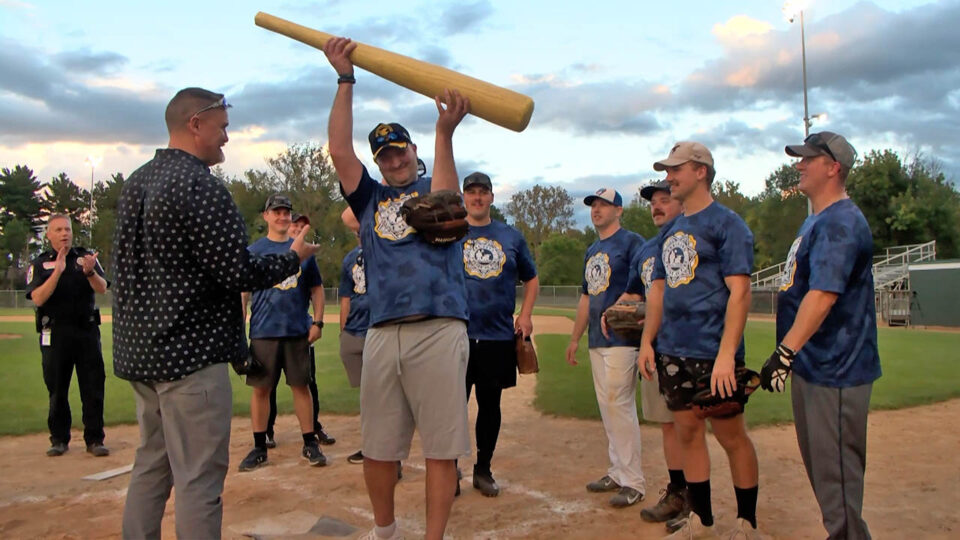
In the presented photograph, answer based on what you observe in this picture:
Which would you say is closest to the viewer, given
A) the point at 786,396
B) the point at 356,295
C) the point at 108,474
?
the point at 108,474

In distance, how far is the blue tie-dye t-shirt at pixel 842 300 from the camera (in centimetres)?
328

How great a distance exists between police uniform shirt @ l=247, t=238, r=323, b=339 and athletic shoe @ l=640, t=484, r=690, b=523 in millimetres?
3475

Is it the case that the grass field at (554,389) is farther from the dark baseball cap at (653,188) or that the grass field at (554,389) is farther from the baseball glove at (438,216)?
the baseball glove at (438,216)

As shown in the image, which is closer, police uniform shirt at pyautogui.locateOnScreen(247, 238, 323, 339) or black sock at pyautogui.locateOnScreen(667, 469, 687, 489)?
black sock at pyautogui.locateOnScreen(667, 469, 687, 489)

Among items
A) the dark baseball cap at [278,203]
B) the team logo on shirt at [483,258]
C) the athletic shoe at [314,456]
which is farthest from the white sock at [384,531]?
the dark baseball cap at [278,203]

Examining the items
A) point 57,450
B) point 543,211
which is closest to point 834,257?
point 57,450

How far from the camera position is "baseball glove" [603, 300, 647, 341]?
4766mm

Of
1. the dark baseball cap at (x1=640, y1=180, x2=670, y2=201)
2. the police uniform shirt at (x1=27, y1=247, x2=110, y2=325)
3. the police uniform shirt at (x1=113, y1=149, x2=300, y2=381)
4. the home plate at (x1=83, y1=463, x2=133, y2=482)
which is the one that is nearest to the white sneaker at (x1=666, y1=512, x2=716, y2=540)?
the dark baseball cap at (x1=640, y1=180, x2=670, y2=201)

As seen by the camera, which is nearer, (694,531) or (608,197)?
(694,531)

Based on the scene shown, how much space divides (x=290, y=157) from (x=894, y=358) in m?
50.8

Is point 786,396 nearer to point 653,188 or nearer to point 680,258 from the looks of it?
point 653,188

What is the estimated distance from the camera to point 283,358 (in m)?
6.34

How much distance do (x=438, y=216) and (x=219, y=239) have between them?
1.03 metres

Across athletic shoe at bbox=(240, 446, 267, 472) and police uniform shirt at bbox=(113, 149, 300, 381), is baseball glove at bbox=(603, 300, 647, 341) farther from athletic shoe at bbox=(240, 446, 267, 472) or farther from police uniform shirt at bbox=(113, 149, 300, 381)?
athletic shoe at bbox=(240, 446, 267, 472)
